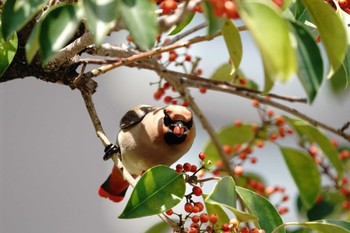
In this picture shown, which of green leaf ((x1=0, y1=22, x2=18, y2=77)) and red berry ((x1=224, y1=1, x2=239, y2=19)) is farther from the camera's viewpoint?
green leaf ((x1=0, y1=22, x2=18, y2=77))

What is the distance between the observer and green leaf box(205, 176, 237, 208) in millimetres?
1428

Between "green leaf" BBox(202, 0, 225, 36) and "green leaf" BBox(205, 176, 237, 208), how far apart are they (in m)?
0.36

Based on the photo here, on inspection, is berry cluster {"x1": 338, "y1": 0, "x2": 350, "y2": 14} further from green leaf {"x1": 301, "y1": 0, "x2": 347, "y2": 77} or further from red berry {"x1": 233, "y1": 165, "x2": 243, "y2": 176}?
red berry {"x1": 233, "y1": 165, "x2": 243, "y2": 176}

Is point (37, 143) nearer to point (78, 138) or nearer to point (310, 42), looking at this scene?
point (78, 138)

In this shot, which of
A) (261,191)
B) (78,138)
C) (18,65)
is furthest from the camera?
(78,138)

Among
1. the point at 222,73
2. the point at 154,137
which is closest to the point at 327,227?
the point at 154,137

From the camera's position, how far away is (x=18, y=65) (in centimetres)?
169

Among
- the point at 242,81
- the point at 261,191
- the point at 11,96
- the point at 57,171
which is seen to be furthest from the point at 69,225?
the point at 242,81

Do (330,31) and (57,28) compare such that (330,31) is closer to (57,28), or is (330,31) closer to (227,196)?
(227,196)

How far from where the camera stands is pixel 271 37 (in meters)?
1.02

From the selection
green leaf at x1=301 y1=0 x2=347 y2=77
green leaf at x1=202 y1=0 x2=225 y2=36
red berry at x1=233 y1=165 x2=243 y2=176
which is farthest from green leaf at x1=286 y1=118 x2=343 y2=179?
green leaf at x1=202 y1=0 x2=225 y2=36

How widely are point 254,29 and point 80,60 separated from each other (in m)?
0.75

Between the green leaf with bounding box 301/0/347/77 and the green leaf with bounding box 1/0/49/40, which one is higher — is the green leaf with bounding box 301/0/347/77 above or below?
below

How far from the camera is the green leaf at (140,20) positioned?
109cm
